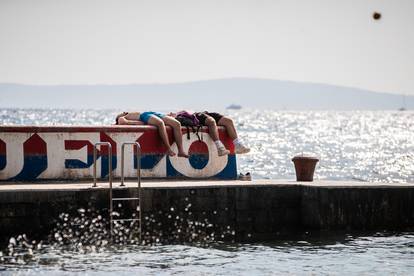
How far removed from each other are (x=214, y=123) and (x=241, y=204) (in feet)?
7.66

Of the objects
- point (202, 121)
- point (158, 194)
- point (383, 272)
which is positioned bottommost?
point (383, 272)

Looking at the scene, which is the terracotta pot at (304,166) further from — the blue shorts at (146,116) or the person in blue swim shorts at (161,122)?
the blue shorts at (146,116)

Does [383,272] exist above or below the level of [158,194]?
below

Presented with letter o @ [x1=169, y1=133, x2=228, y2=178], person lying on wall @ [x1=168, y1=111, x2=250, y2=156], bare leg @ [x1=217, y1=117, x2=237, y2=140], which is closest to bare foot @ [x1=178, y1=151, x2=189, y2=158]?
letter o @ [x1=169, y1=133, x2=228, y2=178]

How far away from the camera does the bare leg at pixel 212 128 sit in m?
21.0

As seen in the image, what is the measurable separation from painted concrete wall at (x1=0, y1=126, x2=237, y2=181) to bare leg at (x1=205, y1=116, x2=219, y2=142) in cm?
13

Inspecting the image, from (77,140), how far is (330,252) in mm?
5265

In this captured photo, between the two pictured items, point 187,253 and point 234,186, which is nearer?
point 187,253

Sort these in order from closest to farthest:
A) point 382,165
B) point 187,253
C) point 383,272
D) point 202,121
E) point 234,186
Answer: point 383,272, point 187,253, point 234,186, point 202,121, point 382,165

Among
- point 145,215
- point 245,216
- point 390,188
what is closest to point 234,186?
point 245,216

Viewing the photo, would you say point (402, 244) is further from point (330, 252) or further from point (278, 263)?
point (278, 263)

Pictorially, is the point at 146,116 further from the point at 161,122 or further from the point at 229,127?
the point at 229,127

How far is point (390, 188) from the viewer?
20094 mm

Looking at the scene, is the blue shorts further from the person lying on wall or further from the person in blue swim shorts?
the person lying on wall
